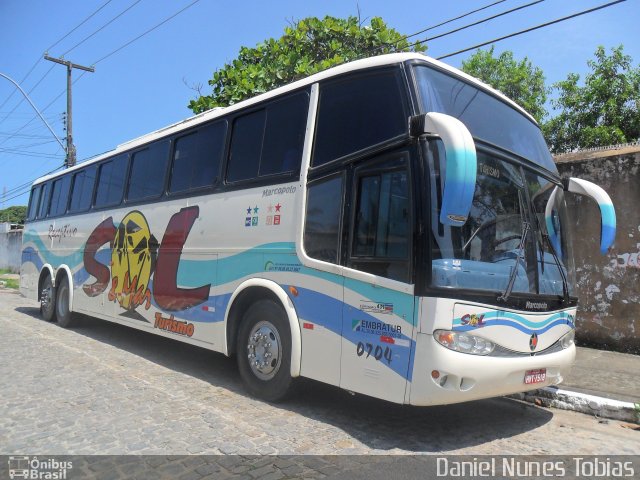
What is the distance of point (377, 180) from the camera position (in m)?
4.51

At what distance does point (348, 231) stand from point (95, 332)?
7.60 meters

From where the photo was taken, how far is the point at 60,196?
38.3ft

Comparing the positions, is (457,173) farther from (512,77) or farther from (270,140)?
(512,77)

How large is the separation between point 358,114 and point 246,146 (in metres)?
1.86

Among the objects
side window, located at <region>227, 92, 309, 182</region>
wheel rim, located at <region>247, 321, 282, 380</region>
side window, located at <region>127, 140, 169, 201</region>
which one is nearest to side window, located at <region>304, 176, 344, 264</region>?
side window, located at <region>227, 92, 309, 182</region>

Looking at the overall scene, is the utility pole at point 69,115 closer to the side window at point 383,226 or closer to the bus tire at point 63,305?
the bus tire at point 63,305

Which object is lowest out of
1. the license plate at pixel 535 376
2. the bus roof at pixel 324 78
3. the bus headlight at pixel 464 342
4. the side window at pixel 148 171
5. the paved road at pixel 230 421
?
the paved road at pixel 230 421

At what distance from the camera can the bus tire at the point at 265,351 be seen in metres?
5.24

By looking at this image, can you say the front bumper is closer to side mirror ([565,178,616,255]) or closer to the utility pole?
side mirror ([565,178,616,255])

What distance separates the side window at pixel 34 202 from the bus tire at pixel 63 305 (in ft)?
9.98

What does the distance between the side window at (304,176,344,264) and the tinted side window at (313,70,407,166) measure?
283mm

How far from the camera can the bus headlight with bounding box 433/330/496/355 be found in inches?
155

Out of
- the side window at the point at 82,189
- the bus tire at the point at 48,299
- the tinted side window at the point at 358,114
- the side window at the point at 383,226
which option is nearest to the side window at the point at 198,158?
the tinted side window at the point at 358,114

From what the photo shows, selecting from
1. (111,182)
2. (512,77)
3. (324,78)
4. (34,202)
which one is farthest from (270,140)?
(512,77)
